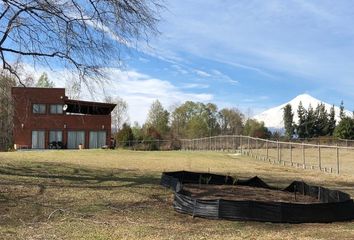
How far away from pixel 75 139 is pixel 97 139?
2.64 metres

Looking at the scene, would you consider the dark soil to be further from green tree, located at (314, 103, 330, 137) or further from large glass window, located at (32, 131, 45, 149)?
green tree, located at (314, 103, 330, 137)

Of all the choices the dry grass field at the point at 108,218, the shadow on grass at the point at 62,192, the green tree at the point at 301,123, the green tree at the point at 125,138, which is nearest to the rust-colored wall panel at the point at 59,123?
the green tree at the point at 125,138

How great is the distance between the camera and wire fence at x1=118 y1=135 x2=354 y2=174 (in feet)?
85.8

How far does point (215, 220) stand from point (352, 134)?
70.3m

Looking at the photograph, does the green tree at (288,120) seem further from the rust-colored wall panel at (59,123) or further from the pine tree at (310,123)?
the rust-colored wall panel at (59,123)

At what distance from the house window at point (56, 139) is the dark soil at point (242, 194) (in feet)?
147

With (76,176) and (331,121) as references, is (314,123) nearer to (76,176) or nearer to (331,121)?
(331,121)

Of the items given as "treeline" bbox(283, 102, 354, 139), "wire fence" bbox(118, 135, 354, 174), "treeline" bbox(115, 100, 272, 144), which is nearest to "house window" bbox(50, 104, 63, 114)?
"wire fence" bbox(118, 135, 354, 174)

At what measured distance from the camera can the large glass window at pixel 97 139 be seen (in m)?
59.3

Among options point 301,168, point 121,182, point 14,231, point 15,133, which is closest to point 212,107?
point 15,133

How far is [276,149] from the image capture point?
38.2 metres

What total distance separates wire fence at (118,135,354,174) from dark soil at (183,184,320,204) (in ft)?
30.3

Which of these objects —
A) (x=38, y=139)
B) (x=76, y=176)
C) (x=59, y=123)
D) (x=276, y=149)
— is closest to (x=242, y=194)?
(x=76, y=176)

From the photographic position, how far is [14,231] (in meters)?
7.74
